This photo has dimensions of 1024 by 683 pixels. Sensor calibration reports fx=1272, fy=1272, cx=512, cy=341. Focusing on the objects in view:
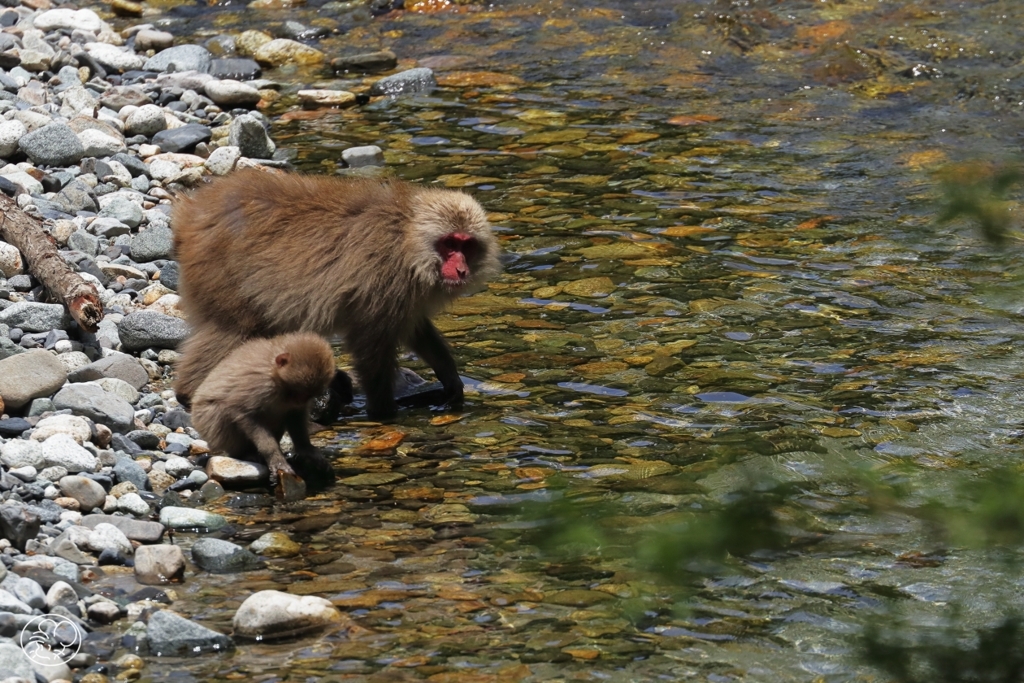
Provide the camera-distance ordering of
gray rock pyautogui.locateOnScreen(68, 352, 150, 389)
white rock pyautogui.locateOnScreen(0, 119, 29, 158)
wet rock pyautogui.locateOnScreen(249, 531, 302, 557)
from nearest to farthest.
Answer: wet rock pyautogui.locateOnScreen(249, 531, 302, 557), gray rock pyautogui.locateOnScreen(68, 352, 150, 389), white rock pyautogui.locateOnScreen(0, 119, 29, 158)

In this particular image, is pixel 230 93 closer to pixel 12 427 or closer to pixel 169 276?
pixel 169 276

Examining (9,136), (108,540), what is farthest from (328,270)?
(9,136)

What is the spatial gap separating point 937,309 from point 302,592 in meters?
4.15

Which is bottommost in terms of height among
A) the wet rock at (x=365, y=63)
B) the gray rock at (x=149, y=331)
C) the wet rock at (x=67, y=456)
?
the wet rock at (x=67, y=456)

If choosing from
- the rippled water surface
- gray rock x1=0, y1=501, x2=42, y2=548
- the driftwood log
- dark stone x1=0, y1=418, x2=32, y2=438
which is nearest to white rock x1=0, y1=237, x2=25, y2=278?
the driftwood log

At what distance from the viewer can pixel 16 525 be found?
182 inches

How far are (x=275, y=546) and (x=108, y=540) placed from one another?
62 centimetres

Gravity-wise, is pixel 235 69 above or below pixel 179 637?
above

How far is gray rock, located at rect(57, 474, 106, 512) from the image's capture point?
202 inches

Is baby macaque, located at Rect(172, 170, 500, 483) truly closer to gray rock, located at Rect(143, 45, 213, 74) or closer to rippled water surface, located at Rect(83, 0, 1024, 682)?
rippled water surface, located at Rect(83, 0, 1024, 682)

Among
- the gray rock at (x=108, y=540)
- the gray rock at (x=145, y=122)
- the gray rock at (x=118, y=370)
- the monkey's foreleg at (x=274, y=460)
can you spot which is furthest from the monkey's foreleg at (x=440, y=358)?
the gray rock at (x=145, y=122)

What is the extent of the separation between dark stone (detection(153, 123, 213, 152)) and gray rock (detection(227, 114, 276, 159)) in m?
0.24

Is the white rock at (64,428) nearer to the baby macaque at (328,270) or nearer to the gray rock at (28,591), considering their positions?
the baby macaque at (328,270)

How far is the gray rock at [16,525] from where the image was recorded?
461 cm
